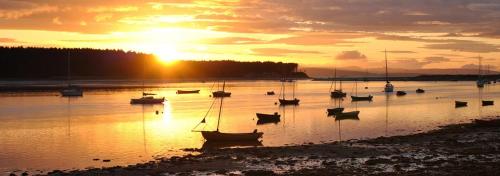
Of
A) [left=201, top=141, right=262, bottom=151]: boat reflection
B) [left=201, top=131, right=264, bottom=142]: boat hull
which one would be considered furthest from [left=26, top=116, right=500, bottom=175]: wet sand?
[left=201, top=131, right=264, bottom=142]: boat hull

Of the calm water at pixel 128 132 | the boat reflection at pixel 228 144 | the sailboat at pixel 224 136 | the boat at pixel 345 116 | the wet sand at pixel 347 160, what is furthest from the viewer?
the boat at pixel 345 116

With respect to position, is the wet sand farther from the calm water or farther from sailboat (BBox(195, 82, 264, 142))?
sailboat (BBox(195, 82, 264, 142))

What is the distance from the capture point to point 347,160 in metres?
28.1

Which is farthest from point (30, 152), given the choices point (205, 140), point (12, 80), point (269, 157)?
point (12, 80)

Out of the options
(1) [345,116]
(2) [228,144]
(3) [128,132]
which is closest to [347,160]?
(2) [228,144]

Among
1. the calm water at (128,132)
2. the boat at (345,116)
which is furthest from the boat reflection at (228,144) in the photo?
the boat at (345,116)

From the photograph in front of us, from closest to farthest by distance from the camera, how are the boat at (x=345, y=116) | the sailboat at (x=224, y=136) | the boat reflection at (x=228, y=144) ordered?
1. the boat reflection at (x=228, y=144)
2. the sailboat at (x=224, y=136)
3. the boat at (x=345, y=116)

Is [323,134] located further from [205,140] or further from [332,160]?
[332,160]

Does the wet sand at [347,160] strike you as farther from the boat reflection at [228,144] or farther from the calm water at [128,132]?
the calm water at [128,132]

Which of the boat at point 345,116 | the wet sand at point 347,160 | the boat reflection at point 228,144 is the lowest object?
the boat reflection at point 228,144

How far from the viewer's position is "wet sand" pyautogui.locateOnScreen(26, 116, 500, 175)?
24562 mm

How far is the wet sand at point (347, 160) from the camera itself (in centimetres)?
2456

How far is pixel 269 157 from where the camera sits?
29641mm

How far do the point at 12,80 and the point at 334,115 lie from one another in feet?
480
